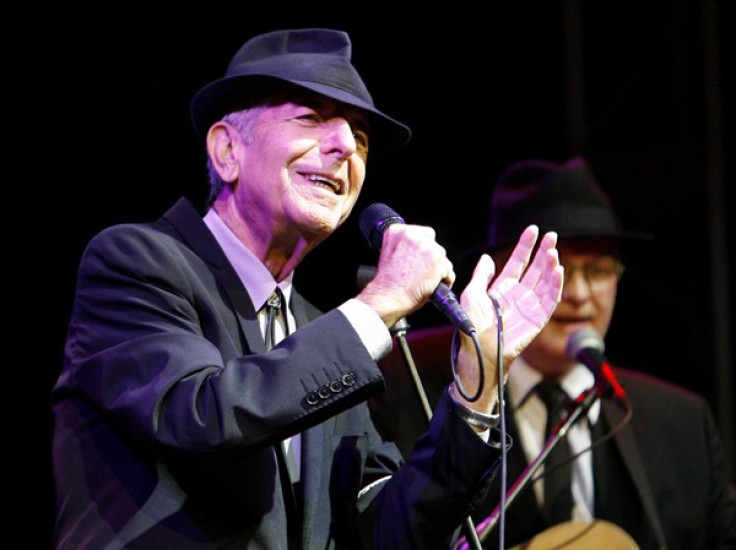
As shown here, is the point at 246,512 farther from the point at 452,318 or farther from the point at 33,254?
the point at 33,254

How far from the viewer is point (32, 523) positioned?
331cm

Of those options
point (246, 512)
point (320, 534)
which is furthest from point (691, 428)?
point (246, 512)

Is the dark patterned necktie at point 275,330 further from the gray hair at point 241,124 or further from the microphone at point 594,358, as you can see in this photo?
the microphone at point 594,358

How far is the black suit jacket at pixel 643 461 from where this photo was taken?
136 inches

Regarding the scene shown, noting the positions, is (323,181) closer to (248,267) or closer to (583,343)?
(248,267)

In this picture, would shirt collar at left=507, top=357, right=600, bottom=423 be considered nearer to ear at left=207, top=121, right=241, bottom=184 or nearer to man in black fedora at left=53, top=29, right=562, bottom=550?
man in black fedora at left=53, top=29, right=562, bottom=550

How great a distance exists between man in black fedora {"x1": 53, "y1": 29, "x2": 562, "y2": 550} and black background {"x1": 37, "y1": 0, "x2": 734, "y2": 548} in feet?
3.52

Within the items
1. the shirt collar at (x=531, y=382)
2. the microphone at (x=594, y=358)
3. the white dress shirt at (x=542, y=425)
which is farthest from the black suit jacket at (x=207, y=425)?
the shirt collar at (x=531, y=382)

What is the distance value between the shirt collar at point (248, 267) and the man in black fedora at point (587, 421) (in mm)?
1131

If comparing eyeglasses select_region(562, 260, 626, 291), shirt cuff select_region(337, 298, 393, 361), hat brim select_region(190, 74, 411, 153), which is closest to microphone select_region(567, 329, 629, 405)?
eyeglasses select_region(562, 260, 626, 291)

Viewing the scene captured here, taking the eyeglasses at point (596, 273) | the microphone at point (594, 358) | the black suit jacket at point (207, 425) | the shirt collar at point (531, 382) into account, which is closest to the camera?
the black suit jacket at point (207, 425)

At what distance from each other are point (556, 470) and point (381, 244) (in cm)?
164

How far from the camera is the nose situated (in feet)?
8.00

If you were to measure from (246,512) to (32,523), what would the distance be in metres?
1.55
